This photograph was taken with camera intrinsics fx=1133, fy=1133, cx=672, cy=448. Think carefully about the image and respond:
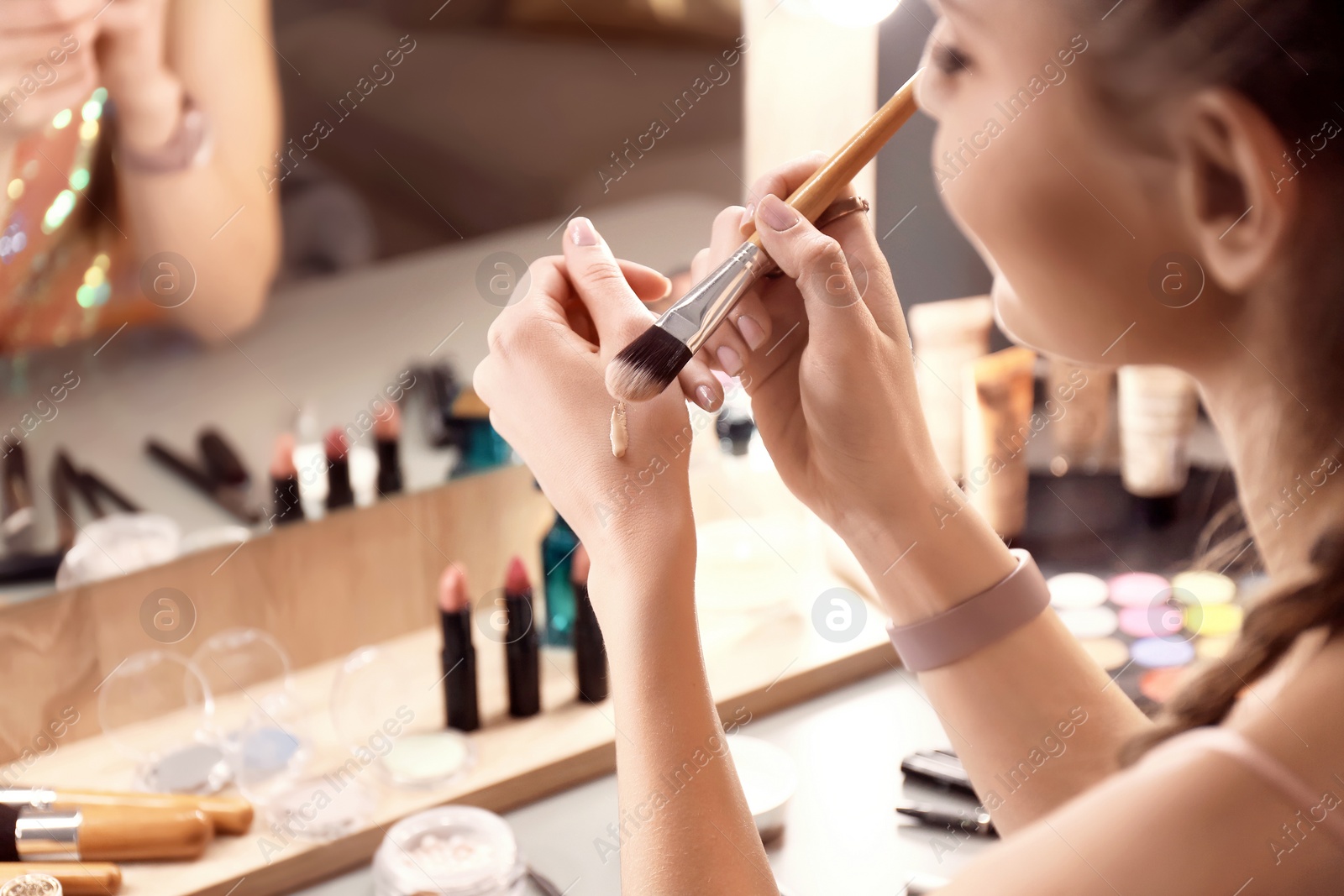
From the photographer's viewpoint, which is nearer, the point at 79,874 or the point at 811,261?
the point at 811,261

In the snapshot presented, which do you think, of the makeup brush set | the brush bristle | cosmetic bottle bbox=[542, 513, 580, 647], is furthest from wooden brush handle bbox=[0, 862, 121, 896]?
the brush bristle

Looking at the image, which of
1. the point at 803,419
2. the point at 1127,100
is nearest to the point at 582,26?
the point at 803,419

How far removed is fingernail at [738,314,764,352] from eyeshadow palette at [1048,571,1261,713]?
1.38 ft

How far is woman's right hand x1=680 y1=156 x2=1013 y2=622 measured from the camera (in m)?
0.53

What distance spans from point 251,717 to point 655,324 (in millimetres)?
525

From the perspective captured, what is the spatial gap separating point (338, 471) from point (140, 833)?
0.27 metres

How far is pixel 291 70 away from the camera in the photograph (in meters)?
0.70

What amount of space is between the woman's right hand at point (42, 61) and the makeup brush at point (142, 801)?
1.26 ft

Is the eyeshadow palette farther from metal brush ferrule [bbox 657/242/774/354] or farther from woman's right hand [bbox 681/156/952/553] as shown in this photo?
metal brush ferrule [bbox 657/242/774/354]

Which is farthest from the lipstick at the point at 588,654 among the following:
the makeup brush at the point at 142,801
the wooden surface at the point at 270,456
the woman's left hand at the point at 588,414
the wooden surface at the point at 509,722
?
the woman's left hand at the point at 588,414

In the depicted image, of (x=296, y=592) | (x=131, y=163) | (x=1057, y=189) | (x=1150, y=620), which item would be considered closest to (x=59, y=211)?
(x=131, y=163)

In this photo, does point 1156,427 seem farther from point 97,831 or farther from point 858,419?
point 97,831

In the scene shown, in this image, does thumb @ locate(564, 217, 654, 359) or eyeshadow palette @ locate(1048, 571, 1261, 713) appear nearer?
thumb @ locate(564, 217, 654, 359)

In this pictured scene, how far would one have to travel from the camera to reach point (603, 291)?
1.66 feet
